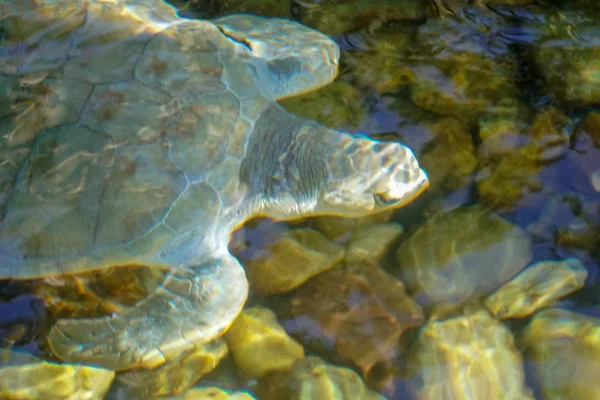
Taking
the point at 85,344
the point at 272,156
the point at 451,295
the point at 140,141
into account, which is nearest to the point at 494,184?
the point at 451,295

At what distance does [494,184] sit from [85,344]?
8.80ft

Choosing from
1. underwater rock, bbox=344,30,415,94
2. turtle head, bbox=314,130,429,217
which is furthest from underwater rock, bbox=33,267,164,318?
underwater rock, bbox=344,30,415,94

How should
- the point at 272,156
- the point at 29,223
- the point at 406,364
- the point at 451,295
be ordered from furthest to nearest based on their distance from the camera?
the point at 272,156 < the point at 451,295 < the point at 406,364 < the point at 29,223

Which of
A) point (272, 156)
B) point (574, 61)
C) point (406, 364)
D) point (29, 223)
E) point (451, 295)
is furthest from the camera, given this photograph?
point (574, 61)

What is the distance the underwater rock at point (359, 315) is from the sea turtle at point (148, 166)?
41 cm

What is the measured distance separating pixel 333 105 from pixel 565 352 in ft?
7.08

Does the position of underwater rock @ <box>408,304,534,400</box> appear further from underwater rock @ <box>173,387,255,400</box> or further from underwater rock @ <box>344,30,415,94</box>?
underwater rock @ <box>344,30,415,94</box>

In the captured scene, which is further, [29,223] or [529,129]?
[529,129]

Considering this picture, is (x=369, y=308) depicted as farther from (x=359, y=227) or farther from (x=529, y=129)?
(x=529, y=129)

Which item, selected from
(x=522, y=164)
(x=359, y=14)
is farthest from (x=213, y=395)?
(x=359, y=14)

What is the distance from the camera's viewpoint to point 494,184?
3342 mm

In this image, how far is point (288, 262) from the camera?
321 cm

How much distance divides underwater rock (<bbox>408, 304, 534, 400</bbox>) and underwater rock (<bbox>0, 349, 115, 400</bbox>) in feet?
5.71

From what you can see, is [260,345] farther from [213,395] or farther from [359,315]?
[359,315]
